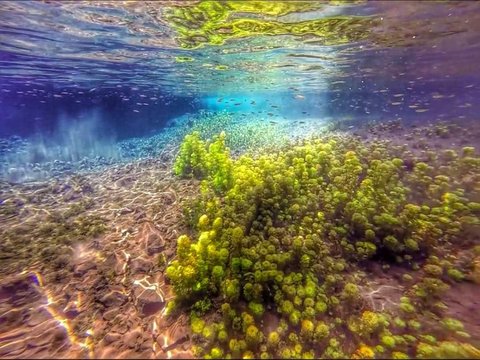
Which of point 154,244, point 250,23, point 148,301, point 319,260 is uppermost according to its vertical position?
point 250,23

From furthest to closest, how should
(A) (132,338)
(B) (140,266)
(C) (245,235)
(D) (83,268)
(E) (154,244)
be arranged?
(E) (154,244), (D) (83,268), (B) (140,266), (C) (245,235), (A) (132,338)

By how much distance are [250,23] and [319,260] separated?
41.9 ft

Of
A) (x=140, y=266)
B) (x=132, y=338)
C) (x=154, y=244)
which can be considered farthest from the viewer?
(x=154, y=244)

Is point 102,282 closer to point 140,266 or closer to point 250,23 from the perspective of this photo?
point 140,266

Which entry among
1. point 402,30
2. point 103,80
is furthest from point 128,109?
point 402,30

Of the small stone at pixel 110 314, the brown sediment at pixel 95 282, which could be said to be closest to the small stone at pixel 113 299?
the brown sediment at pixel 95 282

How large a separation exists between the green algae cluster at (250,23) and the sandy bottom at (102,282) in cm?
819

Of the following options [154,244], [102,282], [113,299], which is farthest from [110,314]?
[154,244]

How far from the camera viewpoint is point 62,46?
16016 mm

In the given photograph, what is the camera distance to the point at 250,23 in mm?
13078

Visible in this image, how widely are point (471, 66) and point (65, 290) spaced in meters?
39.4

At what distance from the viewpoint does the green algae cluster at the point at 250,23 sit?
1109 cm

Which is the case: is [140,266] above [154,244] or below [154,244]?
below

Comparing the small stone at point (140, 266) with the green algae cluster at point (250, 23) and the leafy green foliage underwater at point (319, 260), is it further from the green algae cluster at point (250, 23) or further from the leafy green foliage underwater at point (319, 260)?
Result: the green algae cluster at point (250, 23)
